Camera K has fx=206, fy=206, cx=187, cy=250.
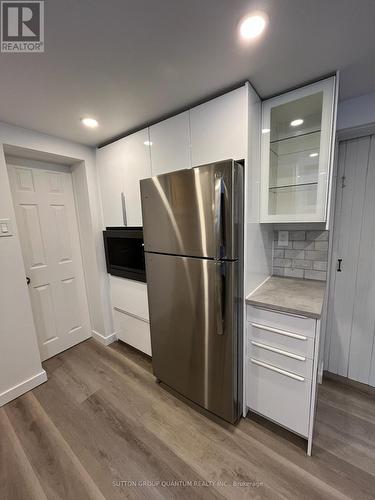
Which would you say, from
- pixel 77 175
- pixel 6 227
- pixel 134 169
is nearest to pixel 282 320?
pixel 134 169

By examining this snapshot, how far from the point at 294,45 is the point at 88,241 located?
2.31 meters

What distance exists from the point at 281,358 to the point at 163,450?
0.97 m

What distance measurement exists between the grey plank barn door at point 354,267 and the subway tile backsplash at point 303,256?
0.18 m

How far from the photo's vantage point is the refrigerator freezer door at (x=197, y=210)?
1193 mm

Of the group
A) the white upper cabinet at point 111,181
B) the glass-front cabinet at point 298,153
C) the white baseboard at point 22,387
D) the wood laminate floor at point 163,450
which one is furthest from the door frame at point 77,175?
the glass-front cabinet at point 298,153

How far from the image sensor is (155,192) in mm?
1510

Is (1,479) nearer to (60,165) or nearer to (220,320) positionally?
→ (220,320)

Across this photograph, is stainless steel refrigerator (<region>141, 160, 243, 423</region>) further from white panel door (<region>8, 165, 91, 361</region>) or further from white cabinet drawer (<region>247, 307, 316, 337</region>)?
white panel door (<region>8, 165, 91, 361</region>)

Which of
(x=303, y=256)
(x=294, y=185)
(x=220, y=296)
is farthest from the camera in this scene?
(x=303, y=256)

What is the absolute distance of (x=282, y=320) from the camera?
4.19ft

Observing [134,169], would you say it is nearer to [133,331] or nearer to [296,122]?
[296,122]

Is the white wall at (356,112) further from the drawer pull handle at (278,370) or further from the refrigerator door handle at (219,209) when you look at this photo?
the drawer pull handle at (278,370)

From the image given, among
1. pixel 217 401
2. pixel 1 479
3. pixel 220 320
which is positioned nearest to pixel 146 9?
pixel 220 320

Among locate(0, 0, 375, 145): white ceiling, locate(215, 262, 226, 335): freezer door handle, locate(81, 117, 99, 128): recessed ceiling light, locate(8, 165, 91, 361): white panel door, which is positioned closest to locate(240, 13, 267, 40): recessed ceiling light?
locate(0, 0, 375, 145): white ceiling
